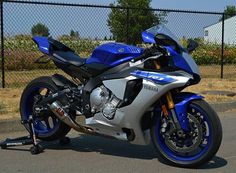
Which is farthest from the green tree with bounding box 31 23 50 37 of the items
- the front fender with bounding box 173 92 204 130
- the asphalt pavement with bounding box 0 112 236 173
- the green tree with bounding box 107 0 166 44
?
the front fender with bounding box 173 92 204 130

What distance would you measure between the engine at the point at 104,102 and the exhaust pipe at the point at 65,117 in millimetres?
261

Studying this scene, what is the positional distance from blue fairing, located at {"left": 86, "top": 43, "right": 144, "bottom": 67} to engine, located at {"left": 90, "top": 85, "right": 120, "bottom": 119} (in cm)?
31

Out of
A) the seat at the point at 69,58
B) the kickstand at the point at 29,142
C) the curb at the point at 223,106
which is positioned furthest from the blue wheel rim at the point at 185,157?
the curb at the point at 223,106

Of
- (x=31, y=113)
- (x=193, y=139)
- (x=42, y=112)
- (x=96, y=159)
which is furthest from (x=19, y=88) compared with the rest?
(x=193, y=139)

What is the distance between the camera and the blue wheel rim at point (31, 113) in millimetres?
6125

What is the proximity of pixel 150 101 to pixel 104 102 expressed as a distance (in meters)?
0.58

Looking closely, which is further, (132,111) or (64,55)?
(64,55)

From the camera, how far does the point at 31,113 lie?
250 inches

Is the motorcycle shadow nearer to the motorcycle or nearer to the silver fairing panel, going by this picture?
the motorcycle

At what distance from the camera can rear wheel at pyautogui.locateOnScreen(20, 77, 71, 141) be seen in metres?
6.04

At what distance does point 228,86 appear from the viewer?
12.5 meters

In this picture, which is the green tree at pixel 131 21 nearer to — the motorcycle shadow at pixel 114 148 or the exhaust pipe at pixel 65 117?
the motorcycle shadow at pixel 114 148

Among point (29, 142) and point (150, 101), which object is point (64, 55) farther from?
point (150, 101)

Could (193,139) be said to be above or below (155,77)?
below
